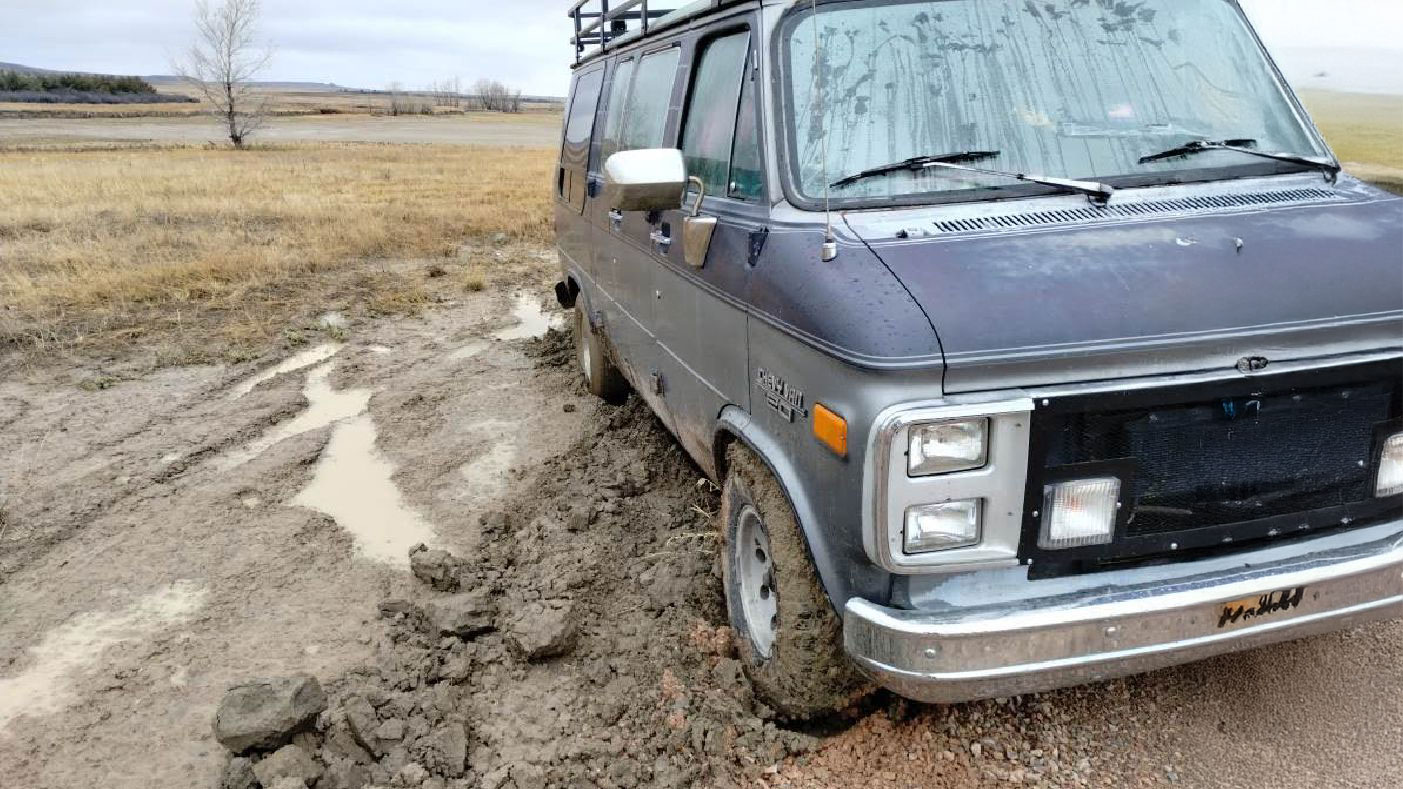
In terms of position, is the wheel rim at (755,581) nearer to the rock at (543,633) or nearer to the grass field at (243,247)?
the rock at (543,633)

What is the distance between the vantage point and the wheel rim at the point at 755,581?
128 inches

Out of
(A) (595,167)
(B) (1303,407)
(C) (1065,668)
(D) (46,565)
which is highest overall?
(A) (595,167)

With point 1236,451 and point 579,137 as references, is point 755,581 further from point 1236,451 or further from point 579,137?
point 579,137

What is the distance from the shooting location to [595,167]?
5.69 meters

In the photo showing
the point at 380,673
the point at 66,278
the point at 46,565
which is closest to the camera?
the point at 380,673

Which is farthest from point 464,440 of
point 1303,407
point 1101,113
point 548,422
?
point 1303,407

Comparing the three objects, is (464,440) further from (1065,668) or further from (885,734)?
(1065,668)

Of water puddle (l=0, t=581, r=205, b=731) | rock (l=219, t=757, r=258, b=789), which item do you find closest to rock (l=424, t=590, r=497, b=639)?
rock (l=219, t=757, r=258, b=789)

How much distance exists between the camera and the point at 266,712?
3.10 m

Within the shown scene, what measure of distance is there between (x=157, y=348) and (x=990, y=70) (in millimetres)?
7667

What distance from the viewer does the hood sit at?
2.35 m

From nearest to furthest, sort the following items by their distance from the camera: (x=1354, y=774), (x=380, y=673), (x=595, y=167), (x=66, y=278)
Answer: (x=1354, y=774) → (x=380, y=673) → (x=595, y=167) → (x=66, y=278)

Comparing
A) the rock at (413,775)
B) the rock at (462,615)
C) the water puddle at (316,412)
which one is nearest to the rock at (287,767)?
the rock at (413,775)

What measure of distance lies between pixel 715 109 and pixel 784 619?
1.92 m
